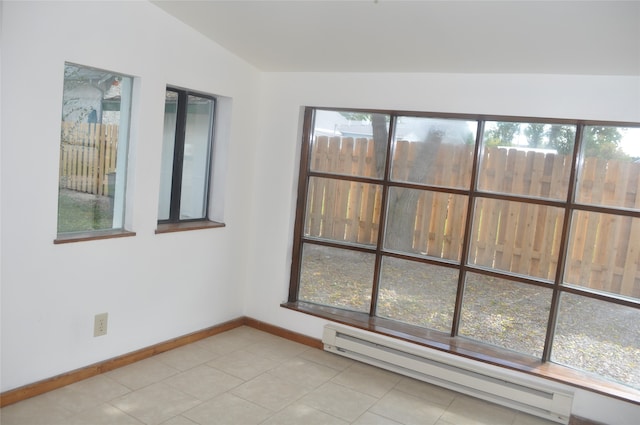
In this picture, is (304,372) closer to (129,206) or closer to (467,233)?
(467,233)

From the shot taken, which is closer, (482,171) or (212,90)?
(482,171)

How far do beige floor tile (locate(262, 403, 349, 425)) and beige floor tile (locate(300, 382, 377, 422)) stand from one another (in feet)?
0.17

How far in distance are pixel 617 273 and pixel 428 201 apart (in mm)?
1253

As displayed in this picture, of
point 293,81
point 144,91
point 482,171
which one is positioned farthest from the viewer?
point 293,81

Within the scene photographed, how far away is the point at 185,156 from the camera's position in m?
3.81

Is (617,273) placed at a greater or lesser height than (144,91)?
lesser

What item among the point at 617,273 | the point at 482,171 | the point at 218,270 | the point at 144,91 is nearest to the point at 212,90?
the point at 144,91

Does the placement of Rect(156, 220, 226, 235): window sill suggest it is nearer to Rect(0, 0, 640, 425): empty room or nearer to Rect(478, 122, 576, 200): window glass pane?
Rect(0, 0, 640, 425): empty room

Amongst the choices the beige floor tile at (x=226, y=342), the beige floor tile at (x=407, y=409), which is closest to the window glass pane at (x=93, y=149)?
the beige floor tile at (x=226, y=342)

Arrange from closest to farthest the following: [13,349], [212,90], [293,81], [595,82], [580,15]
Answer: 1. [580,15]
2. [13,349]
3. [595,82]
4. [212,90]
5. [293,81]

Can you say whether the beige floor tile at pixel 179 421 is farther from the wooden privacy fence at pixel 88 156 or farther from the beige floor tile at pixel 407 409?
the wooden privacy fence at pixel 88 156

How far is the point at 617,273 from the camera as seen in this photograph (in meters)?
3.05

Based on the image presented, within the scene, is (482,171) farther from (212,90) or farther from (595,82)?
(212,90)

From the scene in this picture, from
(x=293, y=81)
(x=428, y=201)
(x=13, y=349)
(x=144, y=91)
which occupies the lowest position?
(x=13, y=349)
